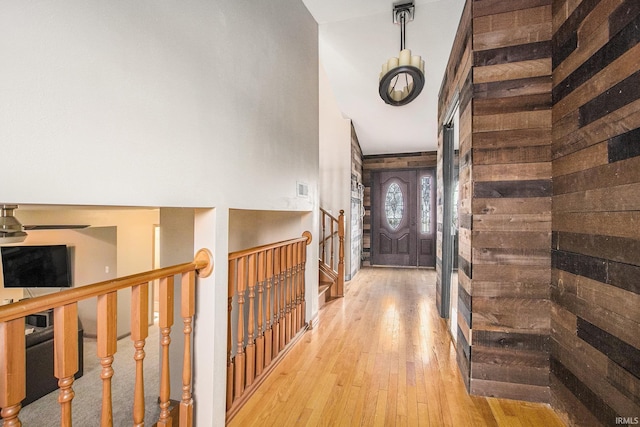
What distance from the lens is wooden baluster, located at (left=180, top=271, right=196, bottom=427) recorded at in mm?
1457

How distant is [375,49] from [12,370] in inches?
148

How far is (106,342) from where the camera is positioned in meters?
1.06

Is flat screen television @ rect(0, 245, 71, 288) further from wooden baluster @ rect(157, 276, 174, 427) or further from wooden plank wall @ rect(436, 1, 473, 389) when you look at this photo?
wooden plank wall @ rect(436, 1, 473, 389)

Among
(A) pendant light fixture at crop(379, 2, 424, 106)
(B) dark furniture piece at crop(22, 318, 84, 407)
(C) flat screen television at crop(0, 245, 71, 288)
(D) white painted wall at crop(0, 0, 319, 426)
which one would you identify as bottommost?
(B) dark furniture piece at crop(22, 318, 84, 407)

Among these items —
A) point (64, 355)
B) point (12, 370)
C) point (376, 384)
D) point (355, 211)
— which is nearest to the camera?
point (12, 370)

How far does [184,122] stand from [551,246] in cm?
214

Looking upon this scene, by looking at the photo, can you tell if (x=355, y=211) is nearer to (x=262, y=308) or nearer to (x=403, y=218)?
(x=403, y=218)

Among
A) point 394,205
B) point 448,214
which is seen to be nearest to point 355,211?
point 394,205

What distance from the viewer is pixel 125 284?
112 centimetres

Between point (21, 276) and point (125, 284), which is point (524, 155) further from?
point (21, 276)

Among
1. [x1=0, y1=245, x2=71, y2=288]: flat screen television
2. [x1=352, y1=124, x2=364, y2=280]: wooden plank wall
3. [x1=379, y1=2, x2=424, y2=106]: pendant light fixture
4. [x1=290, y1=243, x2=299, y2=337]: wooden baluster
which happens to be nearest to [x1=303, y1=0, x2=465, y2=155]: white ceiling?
[x1=379, y1=2, x2=424, y2=106]: pendant light fixture

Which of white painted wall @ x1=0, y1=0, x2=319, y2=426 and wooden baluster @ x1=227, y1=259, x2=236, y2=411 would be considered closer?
white painted wall @ x1=0, y1=0, x2=319, y2=426

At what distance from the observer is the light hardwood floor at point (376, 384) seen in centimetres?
168

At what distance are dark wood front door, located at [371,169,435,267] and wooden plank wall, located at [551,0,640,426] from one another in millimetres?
4769
